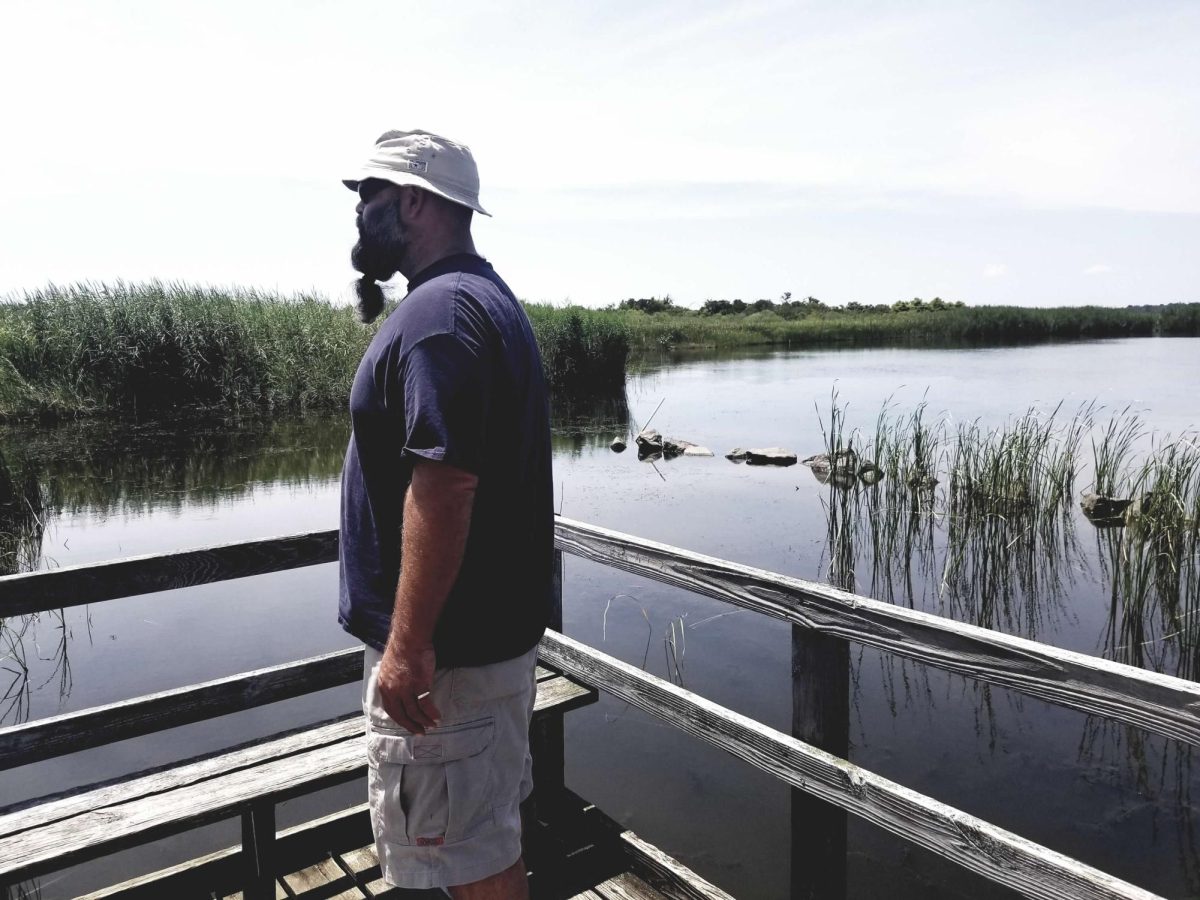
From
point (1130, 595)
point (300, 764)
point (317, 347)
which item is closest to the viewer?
point (300, 764)

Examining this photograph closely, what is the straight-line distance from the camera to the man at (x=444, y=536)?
1.63m

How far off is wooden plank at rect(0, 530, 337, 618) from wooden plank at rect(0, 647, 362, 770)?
0.30 m

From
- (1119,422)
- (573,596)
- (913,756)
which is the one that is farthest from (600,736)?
(1119,422)

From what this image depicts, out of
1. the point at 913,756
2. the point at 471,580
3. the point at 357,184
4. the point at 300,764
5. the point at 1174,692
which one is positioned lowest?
the point at 913,756

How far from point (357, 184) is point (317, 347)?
1640 cm

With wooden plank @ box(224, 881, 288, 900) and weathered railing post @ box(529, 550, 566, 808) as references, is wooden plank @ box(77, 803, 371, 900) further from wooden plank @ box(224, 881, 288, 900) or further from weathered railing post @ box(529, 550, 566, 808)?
weathered railing post @ box(529, 550, 566, 808)

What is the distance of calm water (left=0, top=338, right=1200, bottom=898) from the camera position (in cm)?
399

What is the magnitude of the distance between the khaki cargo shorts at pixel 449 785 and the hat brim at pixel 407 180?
0.92m

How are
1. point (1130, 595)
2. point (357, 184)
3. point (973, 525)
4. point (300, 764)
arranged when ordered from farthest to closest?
point (973, 525), point (1130, 595), point (300, 764), point (357, 184)

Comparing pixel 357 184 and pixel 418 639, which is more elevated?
pixel 357 184

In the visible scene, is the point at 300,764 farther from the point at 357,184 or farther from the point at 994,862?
the point at 994,862

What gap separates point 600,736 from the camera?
4.89 meters

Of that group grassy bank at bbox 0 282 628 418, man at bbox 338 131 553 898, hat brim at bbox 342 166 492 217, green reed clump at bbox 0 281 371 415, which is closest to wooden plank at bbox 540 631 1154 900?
man at bbox 338 131 553 898

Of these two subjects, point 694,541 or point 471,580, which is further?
point 694,541
